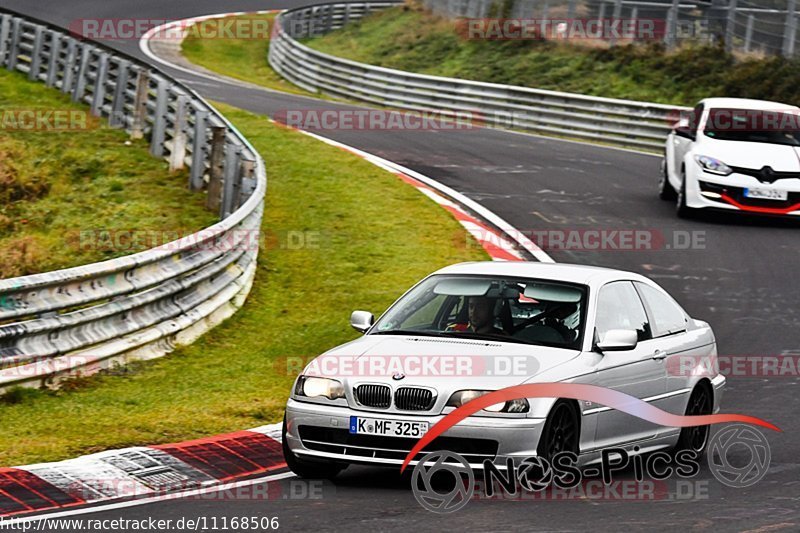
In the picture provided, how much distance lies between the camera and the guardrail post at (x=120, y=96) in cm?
2205

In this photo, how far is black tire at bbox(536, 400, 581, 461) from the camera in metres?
8.13

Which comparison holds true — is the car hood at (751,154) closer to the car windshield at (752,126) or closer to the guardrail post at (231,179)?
the car windshield at (752,126)

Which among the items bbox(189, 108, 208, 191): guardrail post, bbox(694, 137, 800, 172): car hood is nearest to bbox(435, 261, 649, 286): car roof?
bbox(189, 108, 208, 191): guardrail post

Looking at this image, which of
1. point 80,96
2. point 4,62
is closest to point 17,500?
point 80,96

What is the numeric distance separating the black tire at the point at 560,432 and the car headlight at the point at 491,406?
0.17 meters

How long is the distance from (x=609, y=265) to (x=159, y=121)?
22.8ft

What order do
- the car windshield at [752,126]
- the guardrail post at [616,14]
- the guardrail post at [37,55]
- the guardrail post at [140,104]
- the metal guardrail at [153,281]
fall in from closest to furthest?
the metal guardrail at [153,281] < the car windshield at [752,126] < the guardrail post at [140,104] < the guardrail post at [37,55] < the guardrail post at [616,14]

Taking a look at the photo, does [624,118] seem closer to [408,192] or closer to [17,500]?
[408,192]

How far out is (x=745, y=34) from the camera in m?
31.5

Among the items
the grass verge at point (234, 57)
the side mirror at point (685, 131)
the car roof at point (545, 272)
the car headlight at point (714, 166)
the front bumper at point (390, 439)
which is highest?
the car roof at point (545, 272)

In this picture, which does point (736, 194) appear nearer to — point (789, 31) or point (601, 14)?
point (789, 31)

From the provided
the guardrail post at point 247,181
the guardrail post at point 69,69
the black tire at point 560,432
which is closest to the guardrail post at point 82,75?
the guardrail post at point 69,69

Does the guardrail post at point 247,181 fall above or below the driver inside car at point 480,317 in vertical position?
below

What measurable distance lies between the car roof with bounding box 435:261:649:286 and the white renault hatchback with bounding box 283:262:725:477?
1 cm
